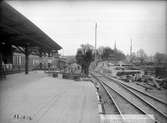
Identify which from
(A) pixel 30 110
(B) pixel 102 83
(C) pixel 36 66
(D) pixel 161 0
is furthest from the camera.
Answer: (C) pixel 36 66

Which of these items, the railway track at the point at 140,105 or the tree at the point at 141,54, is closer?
the railway track at the point at 140,105

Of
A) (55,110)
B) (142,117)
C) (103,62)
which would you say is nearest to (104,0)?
(103,62)

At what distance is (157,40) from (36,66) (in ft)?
35.4

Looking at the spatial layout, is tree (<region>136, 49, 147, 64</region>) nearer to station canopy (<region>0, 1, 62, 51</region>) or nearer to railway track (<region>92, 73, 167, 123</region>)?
railway track (<region>92, 73, 167, 123</region>)

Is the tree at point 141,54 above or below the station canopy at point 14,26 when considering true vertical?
below

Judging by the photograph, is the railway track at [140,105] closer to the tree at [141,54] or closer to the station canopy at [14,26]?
the tree at [141,54]

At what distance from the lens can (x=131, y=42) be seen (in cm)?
248

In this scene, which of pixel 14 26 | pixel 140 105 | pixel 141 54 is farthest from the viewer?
pixel 14 26

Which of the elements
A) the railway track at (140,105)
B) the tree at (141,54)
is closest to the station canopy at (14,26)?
the tree at (141,54)

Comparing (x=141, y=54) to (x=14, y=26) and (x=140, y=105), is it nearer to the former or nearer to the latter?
(x=140, y=105)

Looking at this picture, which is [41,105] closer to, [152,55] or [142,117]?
[142,117]

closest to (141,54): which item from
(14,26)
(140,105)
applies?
(140,105)

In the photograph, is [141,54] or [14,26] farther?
[14,26]

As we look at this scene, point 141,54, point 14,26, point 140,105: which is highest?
point 14,26
